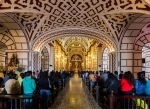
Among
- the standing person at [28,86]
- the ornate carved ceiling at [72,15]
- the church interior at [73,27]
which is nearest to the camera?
the standing person at [28,86]

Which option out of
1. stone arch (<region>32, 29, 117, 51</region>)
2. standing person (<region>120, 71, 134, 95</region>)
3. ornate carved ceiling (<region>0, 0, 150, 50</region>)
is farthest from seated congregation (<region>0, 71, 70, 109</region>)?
stone arch (<region>32, 29, 117, 51</region>)

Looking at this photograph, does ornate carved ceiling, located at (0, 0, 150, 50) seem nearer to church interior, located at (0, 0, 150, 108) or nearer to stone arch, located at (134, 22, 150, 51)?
church interior, located at (0, 0, 150, 108)

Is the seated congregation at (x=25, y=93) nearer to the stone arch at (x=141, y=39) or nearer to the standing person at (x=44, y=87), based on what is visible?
the standing person at (x=44, y=87)

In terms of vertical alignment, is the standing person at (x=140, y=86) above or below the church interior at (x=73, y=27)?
below

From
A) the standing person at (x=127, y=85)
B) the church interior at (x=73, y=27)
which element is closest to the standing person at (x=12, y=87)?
the standing person at (x=127, y=85)

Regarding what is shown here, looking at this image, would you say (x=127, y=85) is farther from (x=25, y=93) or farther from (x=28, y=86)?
(x=25, y=93)

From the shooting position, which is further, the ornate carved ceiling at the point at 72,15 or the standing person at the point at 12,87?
the ornate carved ceiling at the point at 72,15

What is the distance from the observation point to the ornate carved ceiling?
13820 mm

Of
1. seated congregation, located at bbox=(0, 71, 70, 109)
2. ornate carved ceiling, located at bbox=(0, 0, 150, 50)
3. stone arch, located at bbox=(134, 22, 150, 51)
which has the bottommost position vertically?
seated congregation, located at bbox=(0, 71, 70, 109)

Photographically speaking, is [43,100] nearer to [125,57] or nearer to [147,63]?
[125,57]

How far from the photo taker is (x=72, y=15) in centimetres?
1739

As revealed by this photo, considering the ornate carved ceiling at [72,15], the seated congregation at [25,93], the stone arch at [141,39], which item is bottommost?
the seated congregation at [25,93]

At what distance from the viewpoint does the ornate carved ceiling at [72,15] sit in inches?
544

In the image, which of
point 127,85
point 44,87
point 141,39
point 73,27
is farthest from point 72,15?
point 127,85
